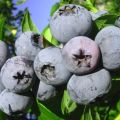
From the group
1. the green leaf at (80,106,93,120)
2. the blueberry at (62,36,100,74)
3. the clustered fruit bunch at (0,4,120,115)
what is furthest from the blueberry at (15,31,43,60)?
the green leaf at (80,106,93,120)

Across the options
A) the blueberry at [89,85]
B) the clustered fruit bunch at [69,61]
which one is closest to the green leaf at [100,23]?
the clustered fruit bunch at [69,61]

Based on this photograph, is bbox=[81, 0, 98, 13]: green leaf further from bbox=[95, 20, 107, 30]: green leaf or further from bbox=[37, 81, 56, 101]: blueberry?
bbox=[37, 81, 56, 101]: blueberry

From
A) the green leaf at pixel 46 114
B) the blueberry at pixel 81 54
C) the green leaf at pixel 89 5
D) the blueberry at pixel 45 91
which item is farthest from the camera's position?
the green leaf at pixel 89 5

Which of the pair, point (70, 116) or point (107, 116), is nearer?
point (70, 116)

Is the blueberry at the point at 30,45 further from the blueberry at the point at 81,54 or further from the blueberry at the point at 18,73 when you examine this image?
the blueberry at the point at 81,54

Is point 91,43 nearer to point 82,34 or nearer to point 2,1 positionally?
point 82,34

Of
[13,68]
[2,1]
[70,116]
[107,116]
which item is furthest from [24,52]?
[2,1]

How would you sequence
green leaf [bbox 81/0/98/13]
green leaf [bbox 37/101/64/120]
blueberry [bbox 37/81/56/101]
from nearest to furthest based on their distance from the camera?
1. blueberry [bbox 37/81/56/101]
2. green leaf [bbox 37/101/64/120]
3. green leaf [bbox 81/0/98/13]
